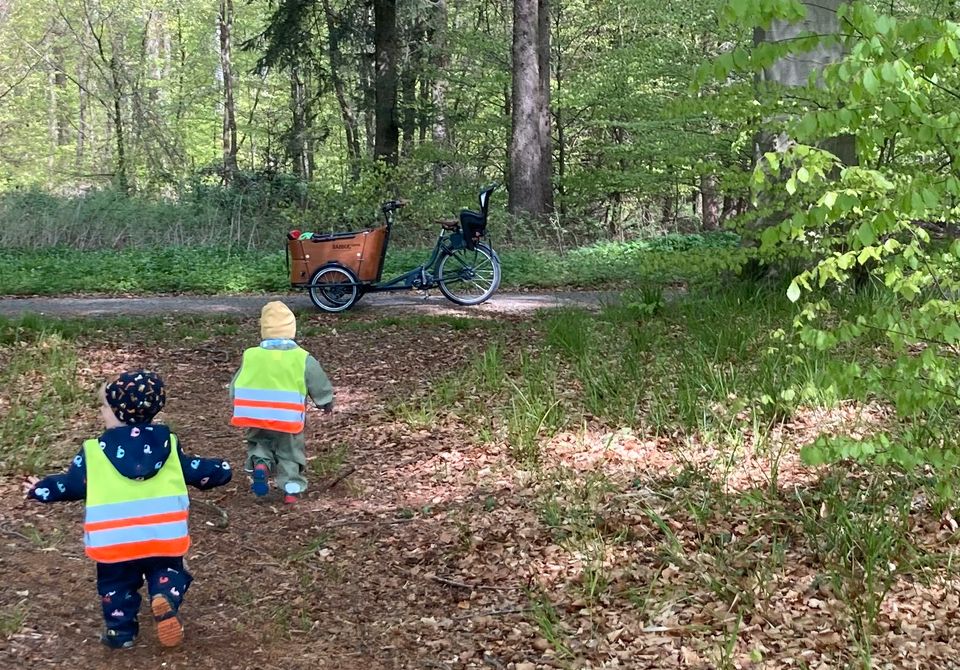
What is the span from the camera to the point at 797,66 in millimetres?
7895

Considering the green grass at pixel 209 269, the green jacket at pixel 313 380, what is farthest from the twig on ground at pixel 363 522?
the green grass at pixel 209 269

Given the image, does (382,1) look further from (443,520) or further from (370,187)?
(443,520)

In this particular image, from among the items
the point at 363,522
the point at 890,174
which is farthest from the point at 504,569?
the point at 890,174

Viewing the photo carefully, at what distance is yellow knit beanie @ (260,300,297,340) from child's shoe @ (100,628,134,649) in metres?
1.95

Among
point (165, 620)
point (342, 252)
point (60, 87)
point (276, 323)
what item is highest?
point (60, 87)

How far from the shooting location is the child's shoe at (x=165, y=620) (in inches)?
125

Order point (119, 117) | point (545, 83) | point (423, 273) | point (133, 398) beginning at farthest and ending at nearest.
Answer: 1. point (119, 117)
2. point (545, 83)
3. point (423, 273)
4. point (133, 398)

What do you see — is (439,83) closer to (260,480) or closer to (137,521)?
(260,480)

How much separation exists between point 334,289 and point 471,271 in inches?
66.3

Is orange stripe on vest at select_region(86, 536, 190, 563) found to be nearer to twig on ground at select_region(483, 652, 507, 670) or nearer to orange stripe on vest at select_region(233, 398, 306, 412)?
twig on ground at select_region(483, 652, 507, 670)

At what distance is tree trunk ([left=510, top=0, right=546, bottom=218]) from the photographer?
1593 cm

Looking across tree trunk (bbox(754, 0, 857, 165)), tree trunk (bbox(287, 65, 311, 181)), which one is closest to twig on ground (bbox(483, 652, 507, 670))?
tree trunk (bbox(754, 0, 857, 165))

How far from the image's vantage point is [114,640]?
3.31 meters

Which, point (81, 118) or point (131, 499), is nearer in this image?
A: point (131, 499)
